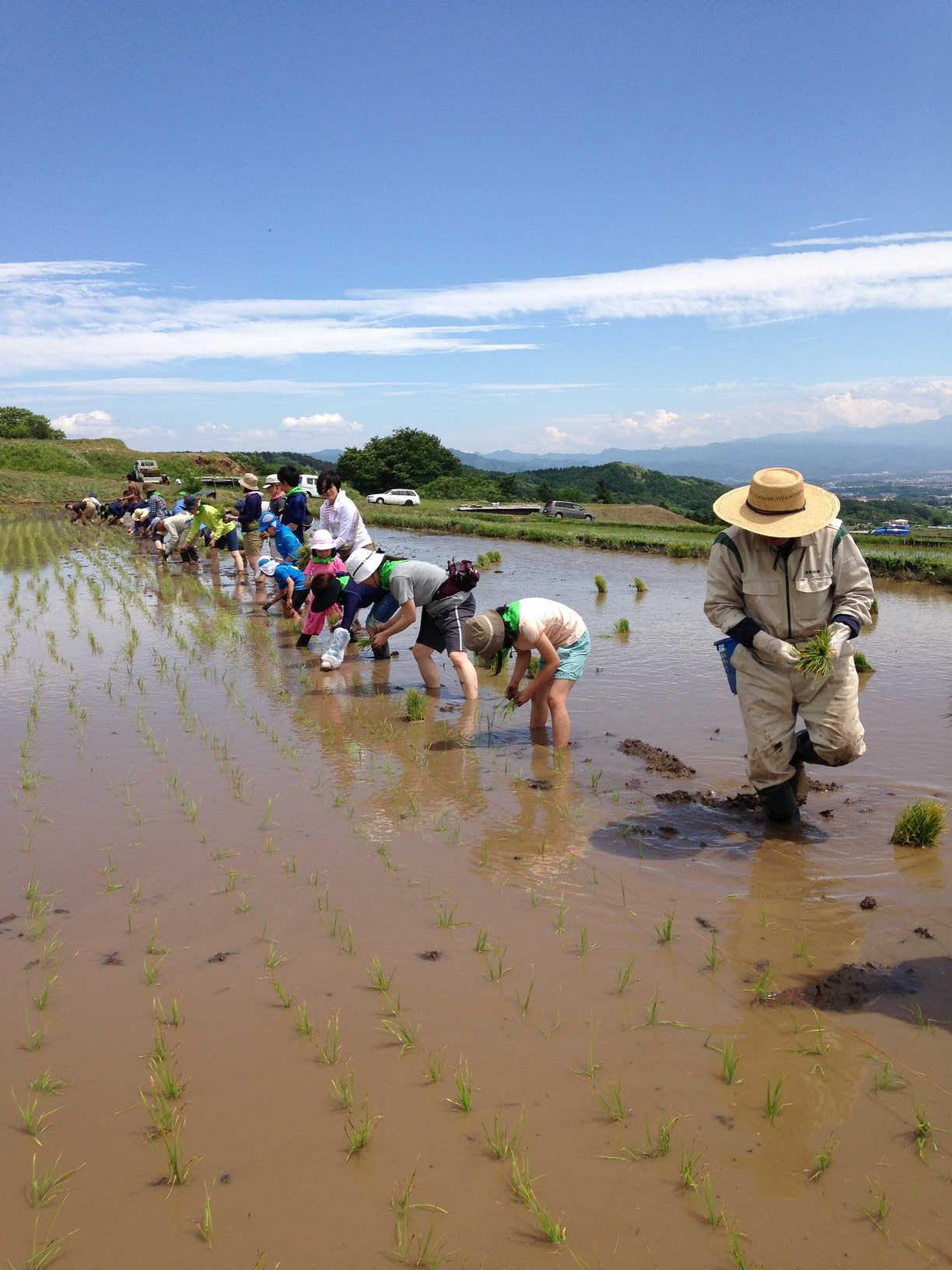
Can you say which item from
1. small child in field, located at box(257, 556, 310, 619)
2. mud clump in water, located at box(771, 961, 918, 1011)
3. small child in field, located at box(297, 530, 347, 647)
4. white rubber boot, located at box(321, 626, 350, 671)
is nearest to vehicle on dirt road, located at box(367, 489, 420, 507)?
small child in field, located at box(257, 556, 310, 619)

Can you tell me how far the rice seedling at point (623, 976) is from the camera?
3.07 metres

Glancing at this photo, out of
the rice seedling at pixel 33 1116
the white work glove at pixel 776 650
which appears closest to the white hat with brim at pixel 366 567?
the white work glove at pixel 776 650

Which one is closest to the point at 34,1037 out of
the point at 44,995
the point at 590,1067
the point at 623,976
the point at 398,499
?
the point at 44,995

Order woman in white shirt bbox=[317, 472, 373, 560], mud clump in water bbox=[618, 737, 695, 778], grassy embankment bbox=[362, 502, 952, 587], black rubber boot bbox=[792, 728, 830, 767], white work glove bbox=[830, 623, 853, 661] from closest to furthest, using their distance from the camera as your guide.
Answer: white work glove bbox=[830, 623, 853, 661], black rubber boot bbox=[792, 728, 830, 767], mud clump in water bbox=[618, 737, 695, 778], woman in white shirt bbox=[317, 472, 373, 560], grassy embankment bbox=[362, 502, 952, 587]

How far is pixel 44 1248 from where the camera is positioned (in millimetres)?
2076

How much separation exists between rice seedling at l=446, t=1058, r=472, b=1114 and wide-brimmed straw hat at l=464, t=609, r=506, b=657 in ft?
8.99

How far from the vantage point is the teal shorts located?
5.67 meters

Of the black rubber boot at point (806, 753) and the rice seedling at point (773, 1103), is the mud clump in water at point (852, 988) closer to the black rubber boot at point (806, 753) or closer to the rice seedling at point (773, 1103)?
the rice seedling at point (773, 1103)

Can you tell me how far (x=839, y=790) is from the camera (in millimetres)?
5105

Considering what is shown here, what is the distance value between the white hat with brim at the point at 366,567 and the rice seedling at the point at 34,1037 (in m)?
4.45

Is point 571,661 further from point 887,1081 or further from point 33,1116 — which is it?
point 33,1116

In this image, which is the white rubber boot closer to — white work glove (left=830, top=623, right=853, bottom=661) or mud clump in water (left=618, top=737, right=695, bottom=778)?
mud clump in water (left=618, top=737, right=695, bottom=778)

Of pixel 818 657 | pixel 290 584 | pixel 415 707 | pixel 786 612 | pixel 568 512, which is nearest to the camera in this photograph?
pixel 818 657

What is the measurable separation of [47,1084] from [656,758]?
153 inches
